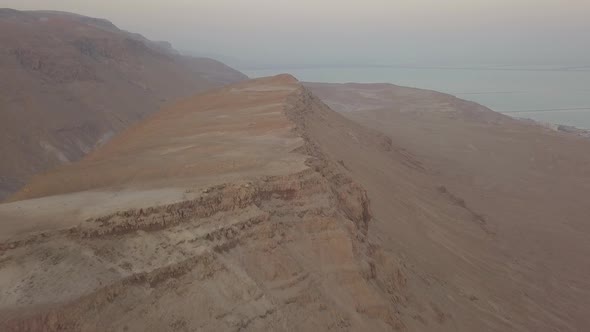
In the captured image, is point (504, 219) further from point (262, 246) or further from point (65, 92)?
point (65, 92)

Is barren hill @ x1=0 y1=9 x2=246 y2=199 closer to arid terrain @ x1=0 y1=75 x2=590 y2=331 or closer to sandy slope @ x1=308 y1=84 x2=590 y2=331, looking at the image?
arid terrain @ x1=0 y1=75 x2=590 y2=331

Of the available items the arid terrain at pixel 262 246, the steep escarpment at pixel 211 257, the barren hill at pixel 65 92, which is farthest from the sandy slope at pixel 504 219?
the barren hill at pixel 65 92

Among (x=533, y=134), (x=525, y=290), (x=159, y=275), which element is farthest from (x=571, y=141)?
(x=159, y=275)

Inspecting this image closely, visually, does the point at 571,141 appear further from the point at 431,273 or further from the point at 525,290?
the point at 431,273

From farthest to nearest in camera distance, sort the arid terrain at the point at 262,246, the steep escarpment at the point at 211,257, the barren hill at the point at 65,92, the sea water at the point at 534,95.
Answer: the sea water at the point at 534,95, the barren hill at the point at 65,92, the arid terrain at the point at 262,246, the steep escarpment at the point at 211,257

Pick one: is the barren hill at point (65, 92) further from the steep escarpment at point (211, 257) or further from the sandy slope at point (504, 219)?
the steep escarpment at point (211, 257)

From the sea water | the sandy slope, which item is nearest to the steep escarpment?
the sandy slope
